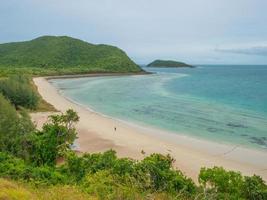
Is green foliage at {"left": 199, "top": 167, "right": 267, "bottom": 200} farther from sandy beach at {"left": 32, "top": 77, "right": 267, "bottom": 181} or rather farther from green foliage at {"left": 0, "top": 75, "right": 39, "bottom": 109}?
green foliage at {"left": 0, "top": 75, "right": 39, "bottom": 109}

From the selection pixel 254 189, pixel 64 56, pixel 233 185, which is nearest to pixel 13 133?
pixel 233 185

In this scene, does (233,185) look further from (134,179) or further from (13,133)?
(13,133)

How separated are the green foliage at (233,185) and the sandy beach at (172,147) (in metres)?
5.55

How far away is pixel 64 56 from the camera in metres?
160

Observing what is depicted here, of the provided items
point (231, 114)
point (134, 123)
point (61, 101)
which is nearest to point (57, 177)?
point (134, 123)

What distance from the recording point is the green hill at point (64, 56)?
13698 centimetres

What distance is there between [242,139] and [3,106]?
16.9 m

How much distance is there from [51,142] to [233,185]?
10.1 m

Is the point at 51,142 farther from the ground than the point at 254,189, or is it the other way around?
the point at 51,142

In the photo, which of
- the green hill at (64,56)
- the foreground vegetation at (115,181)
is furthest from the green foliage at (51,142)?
the green hill at (64,56)

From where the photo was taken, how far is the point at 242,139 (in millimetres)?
28109

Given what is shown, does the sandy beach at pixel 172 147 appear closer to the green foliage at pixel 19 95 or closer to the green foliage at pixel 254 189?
the green foliage at pixel 19 95

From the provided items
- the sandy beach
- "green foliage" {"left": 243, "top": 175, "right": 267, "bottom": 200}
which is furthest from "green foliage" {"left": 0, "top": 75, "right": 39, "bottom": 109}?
"green foliage" {"left": 243, "top": 175, "right": 267, "bottom": 200}

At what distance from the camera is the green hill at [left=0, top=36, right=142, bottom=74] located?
136975mm
